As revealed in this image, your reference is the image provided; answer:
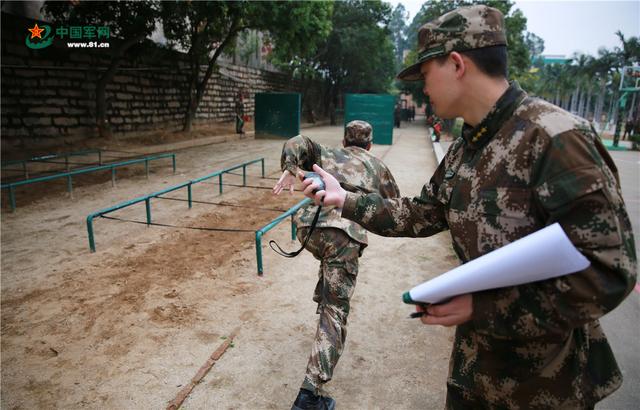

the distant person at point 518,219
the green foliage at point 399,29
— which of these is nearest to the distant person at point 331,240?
the distant person at point 518,219

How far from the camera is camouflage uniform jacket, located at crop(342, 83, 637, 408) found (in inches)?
38.0

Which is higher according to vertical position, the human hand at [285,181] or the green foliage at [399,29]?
the green foliage at [399,29]

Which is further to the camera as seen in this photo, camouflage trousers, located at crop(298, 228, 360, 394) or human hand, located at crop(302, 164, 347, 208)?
camouflage trousers, located at crop(298, 228, 360, 394)

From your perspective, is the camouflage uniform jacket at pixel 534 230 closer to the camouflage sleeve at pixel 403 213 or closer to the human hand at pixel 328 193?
the camouflage sleeve at pixel 403 213

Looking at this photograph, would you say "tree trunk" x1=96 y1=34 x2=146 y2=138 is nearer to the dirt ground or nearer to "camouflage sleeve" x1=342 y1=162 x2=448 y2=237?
the dirt ground

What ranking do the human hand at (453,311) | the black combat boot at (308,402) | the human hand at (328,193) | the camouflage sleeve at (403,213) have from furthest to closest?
the black combat boot at (308,402)
the human hand at (328,193)
the camouflage sleeve at (403,213)
the human hand at (453,311)

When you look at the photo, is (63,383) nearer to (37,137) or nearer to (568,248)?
(568,248)

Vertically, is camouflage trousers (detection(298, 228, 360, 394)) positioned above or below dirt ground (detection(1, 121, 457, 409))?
above

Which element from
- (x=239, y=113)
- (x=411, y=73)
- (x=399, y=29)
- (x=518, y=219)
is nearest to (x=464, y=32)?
(x=411, y=73)

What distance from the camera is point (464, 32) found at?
1.26m

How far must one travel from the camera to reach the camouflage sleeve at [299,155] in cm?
266

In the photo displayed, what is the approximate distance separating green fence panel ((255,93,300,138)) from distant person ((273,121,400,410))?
47.2ft

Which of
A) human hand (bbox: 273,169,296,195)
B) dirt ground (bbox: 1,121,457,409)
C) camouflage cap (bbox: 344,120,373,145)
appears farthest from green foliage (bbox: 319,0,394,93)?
human hand (bbox: 273,169,296,195)

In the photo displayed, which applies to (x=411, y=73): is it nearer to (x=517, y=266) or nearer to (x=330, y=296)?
(x=517, y=266)
